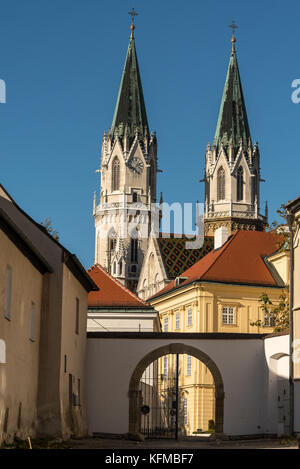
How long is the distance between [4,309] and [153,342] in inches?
517

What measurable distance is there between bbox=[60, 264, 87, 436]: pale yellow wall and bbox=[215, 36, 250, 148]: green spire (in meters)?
91.1

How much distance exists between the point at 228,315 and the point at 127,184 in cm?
6698

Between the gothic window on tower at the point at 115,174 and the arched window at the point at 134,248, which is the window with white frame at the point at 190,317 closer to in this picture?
the arched window at the point at 134,248

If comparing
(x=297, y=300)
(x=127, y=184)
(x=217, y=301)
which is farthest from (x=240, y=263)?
(x=127, y=184)

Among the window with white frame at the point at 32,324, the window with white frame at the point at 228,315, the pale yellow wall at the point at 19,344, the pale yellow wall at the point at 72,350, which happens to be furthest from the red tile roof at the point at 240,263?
the pale yellow wall at the point at 19,344

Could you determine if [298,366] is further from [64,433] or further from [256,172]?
[256,172]

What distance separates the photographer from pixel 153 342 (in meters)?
34.7

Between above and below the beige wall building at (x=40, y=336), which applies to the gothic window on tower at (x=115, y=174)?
above

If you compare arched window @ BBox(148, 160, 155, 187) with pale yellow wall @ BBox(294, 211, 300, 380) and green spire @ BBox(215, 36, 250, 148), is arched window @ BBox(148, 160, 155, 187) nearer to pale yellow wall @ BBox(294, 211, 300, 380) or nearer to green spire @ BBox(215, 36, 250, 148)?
green spire @ BBox(215, 36, 250, 148)

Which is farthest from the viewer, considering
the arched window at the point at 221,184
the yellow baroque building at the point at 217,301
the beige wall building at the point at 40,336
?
the arched window at the point at 221,184

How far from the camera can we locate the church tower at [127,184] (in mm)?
119625

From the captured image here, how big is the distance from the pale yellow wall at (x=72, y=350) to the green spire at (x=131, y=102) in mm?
91345

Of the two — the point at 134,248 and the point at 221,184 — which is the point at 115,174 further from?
the point at 221,184
